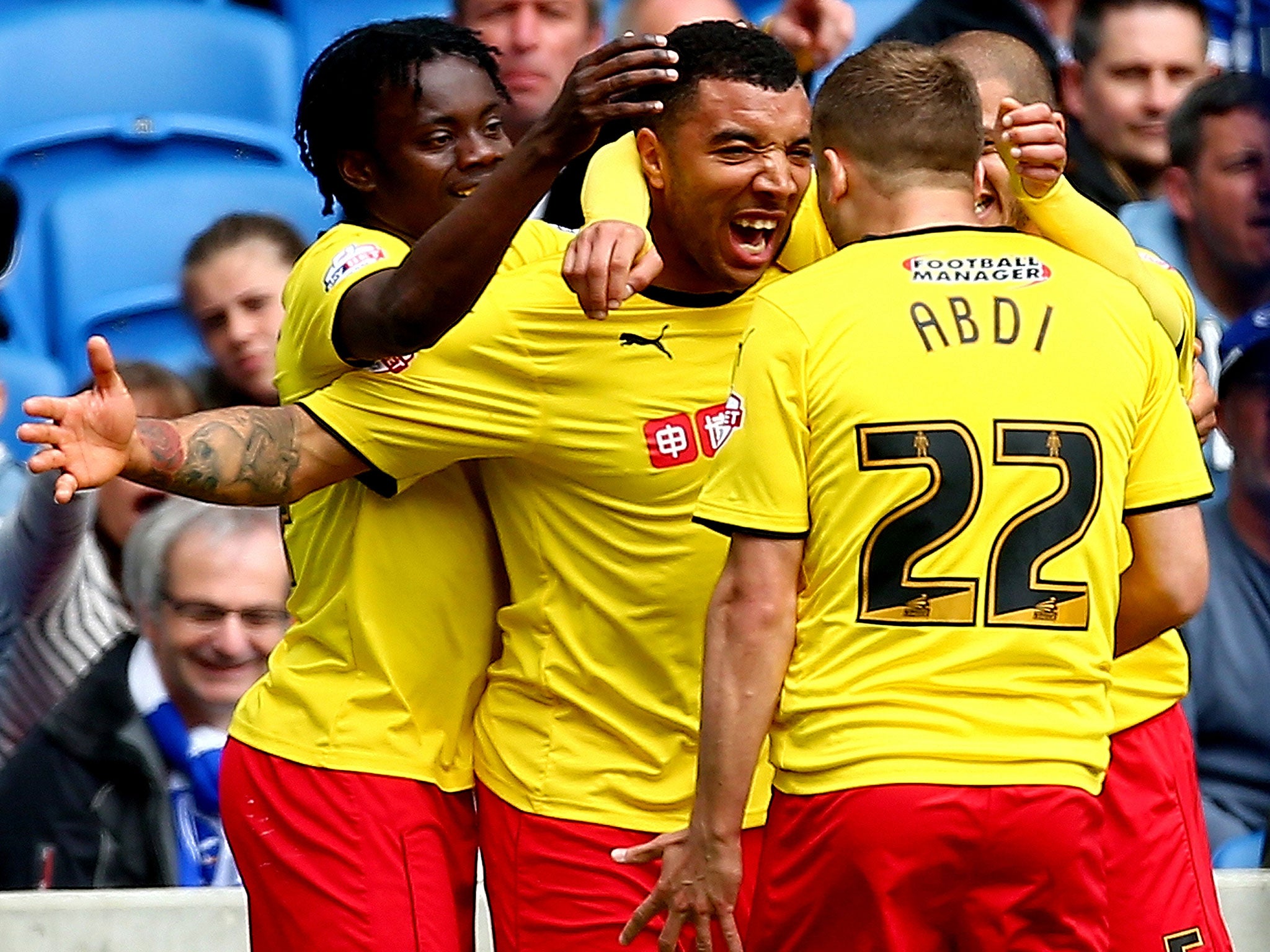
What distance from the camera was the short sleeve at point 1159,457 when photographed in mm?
3354

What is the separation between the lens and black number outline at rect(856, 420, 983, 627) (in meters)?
3.13

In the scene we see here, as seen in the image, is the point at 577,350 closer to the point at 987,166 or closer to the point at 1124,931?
the point at 987,166

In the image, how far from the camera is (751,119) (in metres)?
3.74

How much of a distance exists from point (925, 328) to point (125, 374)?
3153 millimetres

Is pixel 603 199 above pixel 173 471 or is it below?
above

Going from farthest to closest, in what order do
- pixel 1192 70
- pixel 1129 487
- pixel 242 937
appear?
pixel 1192 70 < pixel 242 937 < pixel 1129 487

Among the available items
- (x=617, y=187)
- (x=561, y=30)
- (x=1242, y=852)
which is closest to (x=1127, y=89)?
(x=561, y=30)

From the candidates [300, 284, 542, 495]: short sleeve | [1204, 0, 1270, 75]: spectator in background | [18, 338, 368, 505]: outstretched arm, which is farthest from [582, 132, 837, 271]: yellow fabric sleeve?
[1204, 0, 1270, 75]: spectator in background

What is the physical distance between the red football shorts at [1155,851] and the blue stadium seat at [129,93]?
12.6 ft

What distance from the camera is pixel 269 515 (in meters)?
5.58

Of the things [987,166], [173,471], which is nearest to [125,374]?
[173,471]

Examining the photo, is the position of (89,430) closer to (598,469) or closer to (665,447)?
(598,469)

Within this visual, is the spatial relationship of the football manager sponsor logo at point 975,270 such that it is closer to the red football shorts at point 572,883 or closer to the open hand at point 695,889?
the open hand at point 695,889

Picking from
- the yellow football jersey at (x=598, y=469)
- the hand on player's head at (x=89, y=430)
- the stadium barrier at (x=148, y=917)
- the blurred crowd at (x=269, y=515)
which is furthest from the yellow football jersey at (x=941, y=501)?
the stadium barrier at (x=148, y=917)
